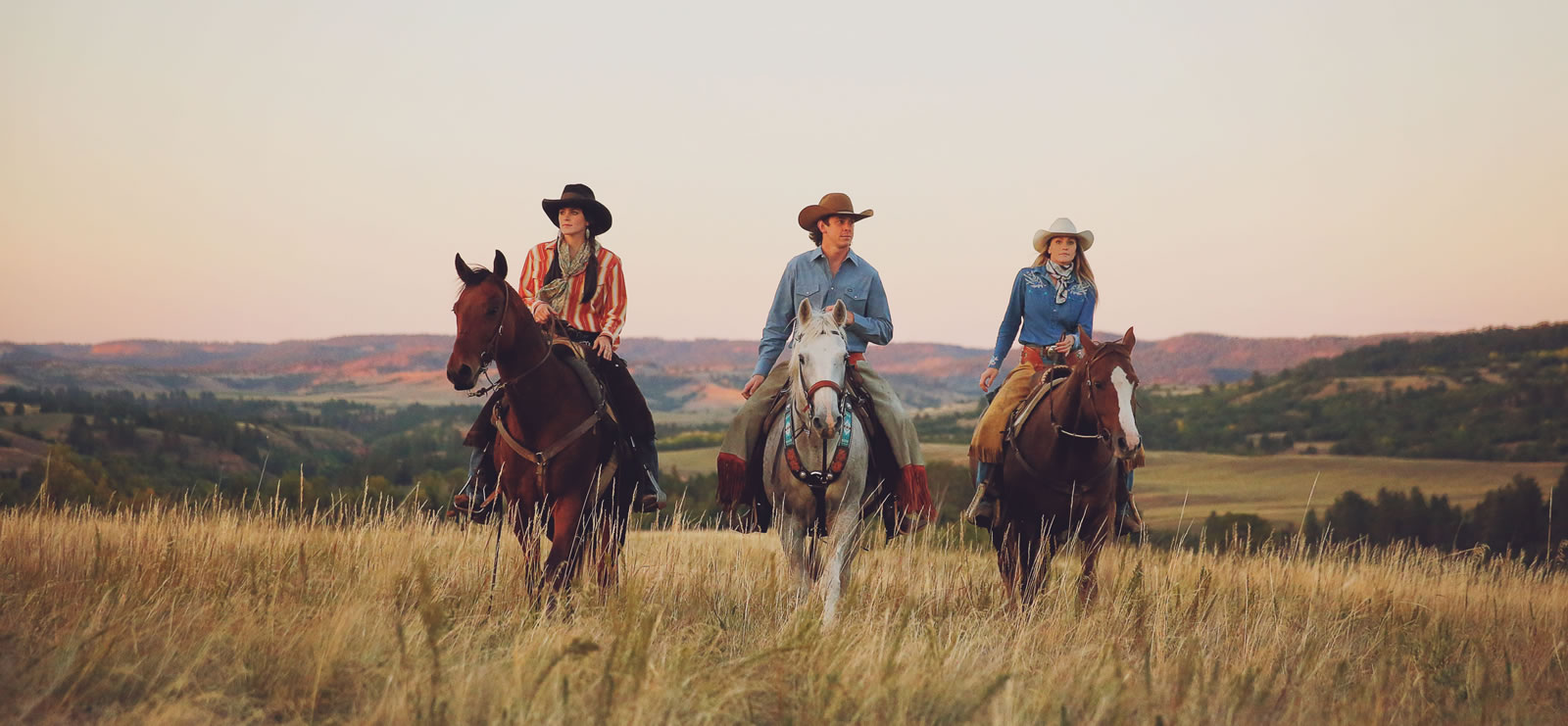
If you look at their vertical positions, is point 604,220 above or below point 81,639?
above

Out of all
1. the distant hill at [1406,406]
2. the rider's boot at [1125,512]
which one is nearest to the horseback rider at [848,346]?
the rider's boot at [1125,512]

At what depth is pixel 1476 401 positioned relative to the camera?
117 meters

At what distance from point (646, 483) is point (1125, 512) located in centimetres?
379

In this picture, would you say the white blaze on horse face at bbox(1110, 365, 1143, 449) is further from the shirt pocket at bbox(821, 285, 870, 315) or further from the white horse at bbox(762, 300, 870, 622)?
the shirt pocket at bbox(821, 285, 870, 315)

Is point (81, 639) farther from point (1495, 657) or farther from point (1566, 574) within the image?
point (1566, 574)

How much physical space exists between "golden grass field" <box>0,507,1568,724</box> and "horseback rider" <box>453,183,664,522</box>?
701 mm

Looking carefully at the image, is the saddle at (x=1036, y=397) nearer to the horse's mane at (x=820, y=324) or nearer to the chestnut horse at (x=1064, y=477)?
the chestnut horse at (x=1064, y=477)

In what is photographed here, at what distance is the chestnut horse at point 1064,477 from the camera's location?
23.7 feet

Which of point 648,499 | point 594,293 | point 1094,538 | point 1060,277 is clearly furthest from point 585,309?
point 1094,538

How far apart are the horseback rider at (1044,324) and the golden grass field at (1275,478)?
190 feet

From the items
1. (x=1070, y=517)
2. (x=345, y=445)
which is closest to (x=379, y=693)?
(x=1070, y=517)

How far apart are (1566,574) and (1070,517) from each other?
36.6 ft

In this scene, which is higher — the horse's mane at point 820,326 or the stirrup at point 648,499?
the horse's mane at point 820,326

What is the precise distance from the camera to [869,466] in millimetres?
7617
